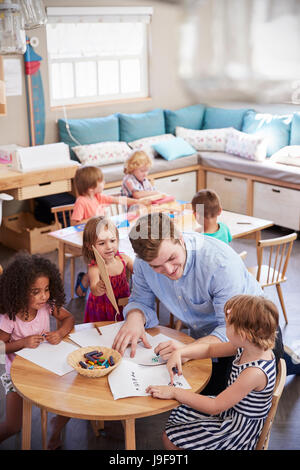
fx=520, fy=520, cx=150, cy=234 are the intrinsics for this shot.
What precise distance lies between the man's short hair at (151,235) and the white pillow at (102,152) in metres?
3.32

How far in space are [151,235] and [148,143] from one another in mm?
3912

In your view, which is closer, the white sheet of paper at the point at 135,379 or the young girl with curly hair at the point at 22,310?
the white sheet of paper at the point at 135,379

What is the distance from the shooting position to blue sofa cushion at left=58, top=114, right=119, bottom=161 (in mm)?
5246

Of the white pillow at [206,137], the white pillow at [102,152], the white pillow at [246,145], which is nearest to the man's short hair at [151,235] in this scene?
the white pillow at [102,152]

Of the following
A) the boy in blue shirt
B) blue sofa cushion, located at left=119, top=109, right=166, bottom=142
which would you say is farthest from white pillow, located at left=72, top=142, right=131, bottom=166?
the boy in blue shirt

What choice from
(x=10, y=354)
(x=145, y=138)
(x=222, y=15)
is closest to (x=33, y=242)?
(x=145, y=138)

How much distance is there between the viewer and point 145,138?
5734mm

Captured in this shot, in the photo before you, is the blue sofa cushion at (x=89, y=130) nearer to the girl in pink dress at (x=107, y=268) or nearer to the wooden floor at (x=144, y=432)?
the girl in pink dress at (x=107, y=268)

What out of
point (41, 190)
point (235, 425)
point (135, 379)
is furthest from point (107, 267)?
point (41, 190)

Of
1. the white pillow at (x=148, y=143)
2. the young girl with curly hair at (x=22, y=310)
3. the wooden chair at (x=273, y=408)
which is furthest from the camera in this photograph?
the white pillow at (x=148, y=143)

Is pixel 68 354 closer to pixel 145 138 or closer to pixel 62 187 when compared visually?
pixel 62 187

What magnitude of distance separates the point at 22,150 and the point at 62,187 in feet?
1.55

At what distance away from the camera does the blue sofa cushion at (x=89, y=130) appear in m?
5.25

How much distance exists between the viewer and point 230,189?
560 centimetres
